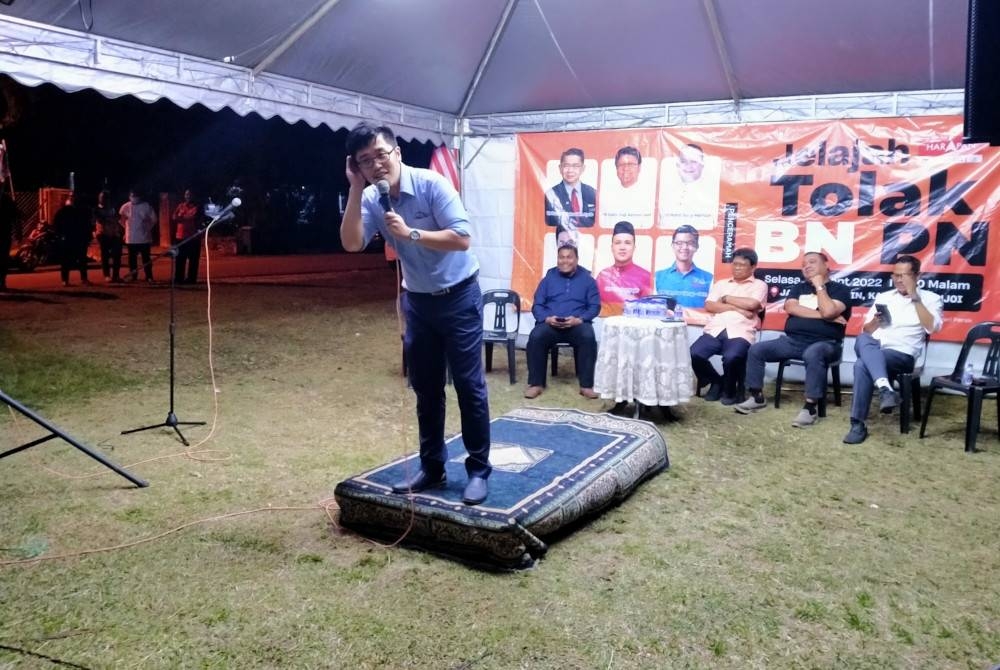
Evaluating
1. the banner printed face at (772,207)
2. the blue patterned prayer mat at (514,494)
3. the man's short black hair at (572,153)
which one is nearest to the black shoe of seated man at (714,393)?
the banner printed face at (772,207)

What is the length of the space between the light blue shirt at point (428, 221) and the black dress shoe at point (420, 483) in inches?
34.5

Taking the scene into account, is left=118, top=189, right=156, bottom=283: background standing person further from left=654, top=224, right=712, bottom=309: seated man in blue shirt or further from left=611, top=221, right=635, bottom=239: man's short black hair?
left=654, top=224, right=712, bottom=309: seated man in blue shirt

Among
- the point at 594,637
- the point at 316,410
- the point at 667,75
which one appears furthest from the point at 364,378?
the point at 594,637

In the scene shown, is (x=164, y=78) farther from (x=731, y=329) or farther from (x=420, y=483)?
(x=731, y=329)

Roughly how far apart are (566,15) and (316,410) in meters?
3.66

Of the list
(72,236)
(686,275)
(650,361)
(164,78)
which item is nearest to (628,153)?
(686,275)

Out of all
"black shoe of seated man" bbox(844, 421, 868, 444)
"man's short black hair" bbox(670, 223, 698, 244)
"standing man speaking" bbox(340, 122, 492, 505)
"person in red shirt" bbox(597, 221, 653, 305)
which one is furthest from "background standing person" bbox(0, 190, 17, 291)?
"black shoe of seated man" bbox(844, 421, 868, 444)

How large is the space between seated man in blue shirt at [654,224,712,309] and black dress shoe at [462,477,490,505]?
4.09 m

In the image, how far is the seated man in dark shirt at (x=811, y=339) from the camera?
5312 millimetres

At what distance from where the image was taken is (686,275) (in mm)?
6879

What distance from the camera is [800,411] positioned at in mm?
5602

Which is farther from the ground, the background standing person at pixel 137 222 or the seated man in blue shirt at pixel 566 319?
the background standing person at pixel 137 222

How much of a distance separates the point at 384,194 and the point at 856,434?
360cm

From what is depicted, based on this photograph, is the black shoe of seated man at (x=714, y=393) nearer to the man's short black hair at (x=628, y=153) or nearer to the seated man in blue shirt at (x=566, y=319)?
the seated man in blue shirt at (x=566, y=319)
